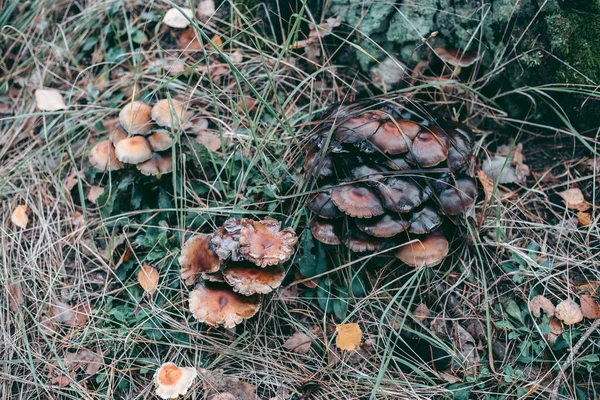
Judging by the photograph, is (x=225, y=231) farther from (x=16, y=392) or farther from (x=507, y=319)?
(x=507, y=319)

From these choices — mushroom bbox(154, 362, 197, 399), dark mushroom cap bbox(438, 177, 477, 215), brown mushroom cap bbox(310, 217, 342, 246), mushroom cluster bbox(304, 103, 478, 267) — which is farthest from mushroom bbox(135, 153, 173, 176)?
dark mushroom cap bbox(438, 177, 477, 215)

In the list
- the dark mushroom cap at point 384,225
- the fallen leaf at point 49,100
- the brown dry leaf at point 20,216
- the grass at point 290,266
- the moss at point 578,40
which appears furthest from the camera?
the fallen leaf at point 49,100

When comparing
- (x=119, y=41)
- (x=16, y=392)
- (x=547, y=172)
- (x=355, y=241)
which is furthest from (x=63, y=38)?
(x=547, y=172)

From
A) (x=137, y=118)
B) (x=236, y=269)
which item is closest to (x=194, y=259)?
(x=236, y=269)

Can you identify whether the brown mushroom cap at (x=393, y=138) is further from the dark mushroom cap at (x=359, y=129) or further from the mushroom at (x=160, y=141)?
the mushroom at (x=160, y=141)

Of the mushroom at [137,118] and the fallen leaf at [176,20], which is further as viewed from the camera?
the fallen leaf at [176,20]

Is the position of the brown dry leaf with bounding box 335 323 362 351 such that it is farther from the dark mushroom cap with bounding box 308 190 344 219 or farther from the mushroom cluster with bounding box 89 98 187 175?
the mushroom cluster with bounding box 89 98 187 175

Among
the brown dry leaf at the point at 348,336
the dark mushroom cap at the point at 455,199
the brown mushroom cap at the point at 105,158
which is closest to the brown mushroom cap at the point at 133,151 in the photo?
the brown mushroom cap at the point at 105,158
